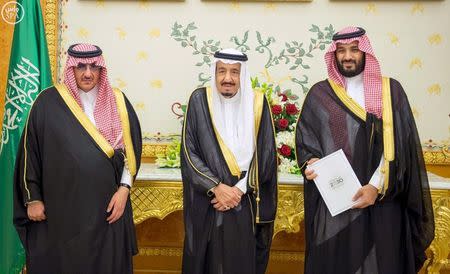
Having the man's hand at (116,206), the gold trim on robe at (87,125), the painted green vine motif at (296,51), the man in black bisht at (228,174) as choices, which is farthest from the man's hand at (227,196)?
the painted green vine motif at (296,51)

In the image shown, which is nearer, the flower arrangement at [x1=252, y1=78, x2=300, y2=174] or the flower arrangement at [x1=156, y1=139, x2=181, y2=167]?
the flower arrangement at [x1=252, y1=78, x2=300, y2=174]

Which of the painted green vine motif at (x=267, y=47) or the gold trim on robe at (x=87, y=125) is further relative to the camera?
the painted green vine motif at (x=267, y=47)

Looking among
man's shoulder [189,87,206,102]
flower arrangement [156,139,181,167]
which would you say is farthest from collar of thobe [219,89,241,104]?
flower arrangement [156,139,181,167]

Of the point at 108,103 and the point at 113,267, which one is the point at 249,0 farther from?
the point at 113,267

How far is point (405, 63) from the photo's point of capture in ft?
14.3

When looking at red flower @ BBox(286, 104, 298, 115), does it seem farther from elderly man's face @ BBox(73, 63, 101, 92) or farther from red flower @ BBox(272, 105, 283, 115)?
elderly man's face @ BBox(73, 63, 101, 92)

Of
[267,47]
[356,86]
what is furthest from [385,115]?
[267,47]

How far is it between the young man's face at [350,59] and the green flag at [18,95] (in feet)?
6.45

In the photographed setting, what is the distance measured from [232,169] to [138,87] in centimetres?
181

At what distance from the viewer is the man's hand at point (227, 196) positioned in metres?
2.86

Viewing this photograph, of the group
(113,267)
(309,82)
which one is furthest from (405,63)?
(113,267)

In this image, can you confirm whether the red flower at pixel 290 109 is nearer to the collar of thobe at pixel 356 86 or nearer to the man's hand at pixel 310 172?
the collar of thobe at pixel 356 86

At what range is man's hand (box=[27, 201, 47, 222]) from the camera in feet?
9.12

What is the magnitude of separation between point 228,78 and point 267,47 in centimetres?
156
